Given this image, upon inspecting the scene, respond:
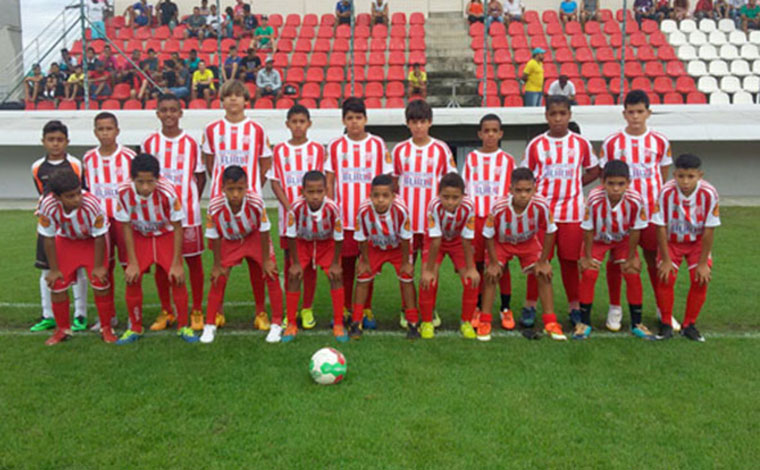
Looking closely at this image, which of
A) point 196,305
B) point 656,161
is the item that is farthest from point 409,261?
point 656,161

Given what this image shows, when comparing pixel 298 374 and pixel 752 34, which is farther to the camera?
pixel 752 34

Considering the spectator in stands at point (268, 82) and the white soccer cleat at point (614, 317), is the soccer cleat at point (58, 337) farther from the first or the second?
the spectator in stands at point (268, 82)

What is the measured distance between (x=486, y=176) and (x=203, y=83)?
10450mm

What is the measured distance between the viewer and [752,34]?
16.3 metres

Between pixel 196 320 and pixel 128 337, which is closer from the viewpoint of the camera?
pixel 128 337

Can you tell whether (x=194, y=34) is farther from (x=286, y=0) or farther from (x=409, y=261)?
(x=409, y=261)

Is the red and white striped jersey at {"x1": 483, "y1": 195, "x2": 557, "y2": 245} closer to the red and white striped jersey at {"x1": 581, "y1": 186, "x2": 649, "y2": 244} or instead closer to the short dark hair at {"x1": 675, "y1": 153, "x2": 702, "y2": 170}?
the red and white striped jersey at {"x1": 581, "y1": 186, "x2": 649, "y2": 244}

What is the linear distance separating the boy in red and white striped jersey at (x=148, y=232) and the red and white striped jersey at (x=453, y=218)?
1.94 metres

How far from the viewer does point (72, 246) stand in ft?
16.0

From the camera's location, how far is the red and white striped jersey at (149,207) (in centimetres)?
478

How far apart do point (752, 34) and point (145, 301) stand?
54.9ft

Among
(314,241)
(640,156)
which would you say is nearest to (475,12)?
(640,156)

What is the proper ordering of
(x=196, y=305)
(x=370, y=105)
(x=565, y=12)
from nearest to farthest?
(x=196, y=305), (x=370, y=105), (x=565, y=12)

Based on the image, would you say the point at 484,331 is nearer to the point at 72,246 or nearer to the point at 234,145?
the point at 234,145
